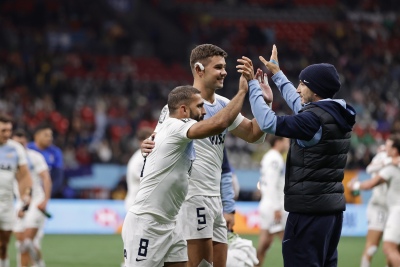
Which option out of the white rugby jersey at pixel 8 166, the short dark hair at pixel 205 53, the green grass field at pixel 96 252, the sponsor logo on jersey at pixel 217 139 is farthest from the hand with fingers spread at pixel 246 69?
the green grass field at pixel 96 252

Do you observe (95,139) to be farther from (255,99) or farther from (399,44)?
(255,99)

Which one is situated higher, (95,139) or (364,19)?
(364,19)

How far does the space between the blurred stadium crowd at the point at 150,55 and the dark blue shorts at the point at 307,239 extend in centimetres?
1629

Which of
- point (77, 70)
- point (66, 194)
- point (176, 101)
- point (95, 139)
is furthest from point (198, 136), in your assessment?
point (77, 70)

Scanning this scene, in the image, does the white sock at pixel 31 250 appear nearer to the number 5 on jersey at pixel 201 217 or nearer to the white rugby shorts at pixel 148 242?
the number 5 on jersey at pixel 201 217

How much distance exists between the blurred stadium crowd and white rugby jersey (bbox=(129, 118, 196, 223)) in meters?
16.1

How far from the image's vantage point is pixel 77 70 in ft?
93.4

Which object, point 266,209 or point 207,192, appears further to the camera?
point 266,209

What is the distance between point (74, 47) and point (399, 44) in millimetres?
13214

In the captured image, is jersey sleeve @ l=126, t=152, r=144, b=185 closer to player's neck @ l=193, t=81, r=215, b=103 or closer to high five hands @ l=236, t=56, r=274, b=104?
player's neck @ l=193, t=81, r=215, b=103

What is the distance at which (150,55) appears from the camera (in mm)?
31391

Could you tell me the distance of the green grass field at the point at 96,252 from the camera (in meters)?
14.2

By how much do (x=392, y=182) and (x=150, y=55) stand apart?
68.0 ft

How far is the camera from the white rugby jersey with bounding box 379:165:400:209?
11.4 meters
